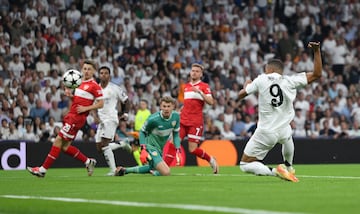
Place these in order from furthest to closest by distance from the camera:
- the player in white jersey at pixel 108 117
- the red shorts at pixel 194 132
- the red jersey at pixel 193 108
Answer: the red jersey at pixel 193 108 → the red shorts at pixel 194 132 → the player in white jersey at pixel 108 117

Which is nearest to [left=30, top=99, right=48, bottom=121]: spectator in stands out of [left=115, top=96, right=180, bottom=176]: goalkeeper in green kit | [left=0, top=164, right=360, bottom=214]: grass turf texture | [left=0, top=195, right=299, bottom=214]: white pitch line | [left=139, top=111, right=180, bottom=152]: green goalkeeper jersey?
[left=115, top=96, right=180, bottom=176]: goalkeeper in green kit

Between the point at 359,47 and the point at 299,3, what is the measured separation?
279 centimetres

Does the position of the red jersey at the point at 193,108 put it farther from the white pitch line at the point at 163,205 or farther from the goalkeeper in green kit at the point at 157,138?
the white pitch line at the point at 163,205

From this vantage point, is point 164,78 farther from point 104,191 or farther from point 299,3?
point 104,191

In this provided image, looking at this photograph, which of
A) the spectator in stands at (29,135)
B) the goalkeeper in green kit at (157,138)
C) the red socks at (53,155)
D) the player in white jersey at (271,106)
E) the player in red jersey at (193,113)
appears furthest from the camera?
the spectator in stands at (29,135)

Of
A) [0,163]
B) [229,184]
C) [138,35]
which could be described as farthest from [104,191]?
[138,35]

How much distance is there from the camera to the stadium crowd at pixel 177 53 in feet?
83.6

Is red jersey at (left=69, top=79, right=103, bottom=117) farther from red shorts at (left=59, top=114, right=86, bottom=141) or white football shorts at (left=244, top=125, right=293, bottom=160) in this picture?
white football shorts at (left=244, top=125, right=293, bottom=160)

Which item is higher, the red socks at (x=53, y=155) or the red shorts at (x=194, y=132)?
the red shorts at (x=194, y=132)

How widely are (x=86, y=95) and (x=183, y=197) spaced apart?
21.9ft

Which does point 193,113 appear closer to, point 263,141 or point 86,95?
point 86,95

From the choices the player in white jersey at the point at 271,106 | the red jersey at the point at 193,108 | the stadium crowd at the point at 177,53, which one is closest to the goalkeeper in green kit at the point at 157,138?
the red jersey at the point at 193,108

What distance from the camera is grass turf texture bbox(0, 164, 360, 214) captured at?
9.24 m

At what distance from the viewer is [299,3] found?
33438 mm
